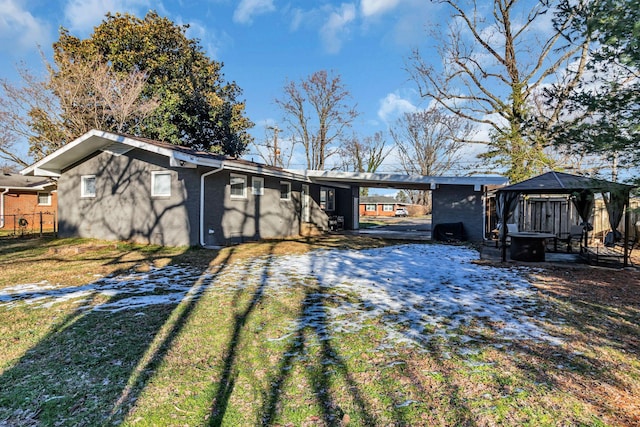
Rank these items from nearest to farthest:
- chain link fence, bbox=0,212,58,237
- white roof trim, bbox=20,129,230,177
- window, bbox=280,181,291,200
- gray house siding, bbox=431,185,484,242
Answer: white roof trim, bbox=20,129,230,177 < gray house siding, bbox=431,185,484,242 < window, bbox=280,181,291,200 < chain link fence, bbox=0,212,58,237

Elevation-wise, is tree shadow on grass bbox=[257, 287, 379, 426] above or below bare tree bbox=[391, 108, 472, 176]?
below

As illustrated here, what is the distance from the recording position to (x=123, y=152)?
11.7m

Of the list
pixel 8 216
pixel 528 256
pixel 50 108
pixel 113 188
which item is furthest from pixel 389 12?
pixel 8 216

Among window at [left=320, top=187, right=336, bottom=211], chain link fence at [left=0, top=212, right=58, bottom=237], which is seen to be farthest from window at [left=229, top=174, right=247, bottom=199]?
chain link fence at [left=0, top=212, right=58, bottom=237]

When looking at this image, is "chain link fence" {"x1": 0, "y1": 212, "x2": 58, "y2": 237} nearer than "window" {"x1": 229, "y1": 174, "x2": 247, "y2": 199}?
No

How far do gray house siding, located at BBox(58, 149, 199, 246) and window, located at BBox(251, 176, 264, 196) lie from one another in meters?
2.54

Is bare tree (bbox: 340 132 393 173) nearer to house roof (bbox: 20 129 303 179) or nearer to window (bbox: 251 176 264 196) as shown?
house roof (bbox: 20 129 303 179)

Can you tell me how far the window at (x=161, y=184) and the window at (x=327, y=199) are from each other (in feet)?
26.6

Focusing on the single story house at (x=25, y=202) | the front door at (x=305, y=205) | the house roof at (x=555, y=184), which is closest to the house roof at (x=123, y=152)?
the front door at (x=305, y=205)

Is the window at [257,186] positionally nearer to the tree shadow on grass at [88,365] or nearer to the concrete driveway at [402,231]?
the concrete driveway at [402,231]

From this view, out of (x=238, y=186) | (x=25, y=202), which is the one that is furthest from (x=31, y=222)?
(x=238, y=186)

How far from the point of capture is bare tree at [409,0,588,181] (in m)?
16.6

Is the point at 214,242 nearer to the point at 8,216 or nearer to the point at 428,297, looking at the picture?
the point at 428,297

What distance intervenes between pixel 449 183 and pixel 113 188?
39.1ft
